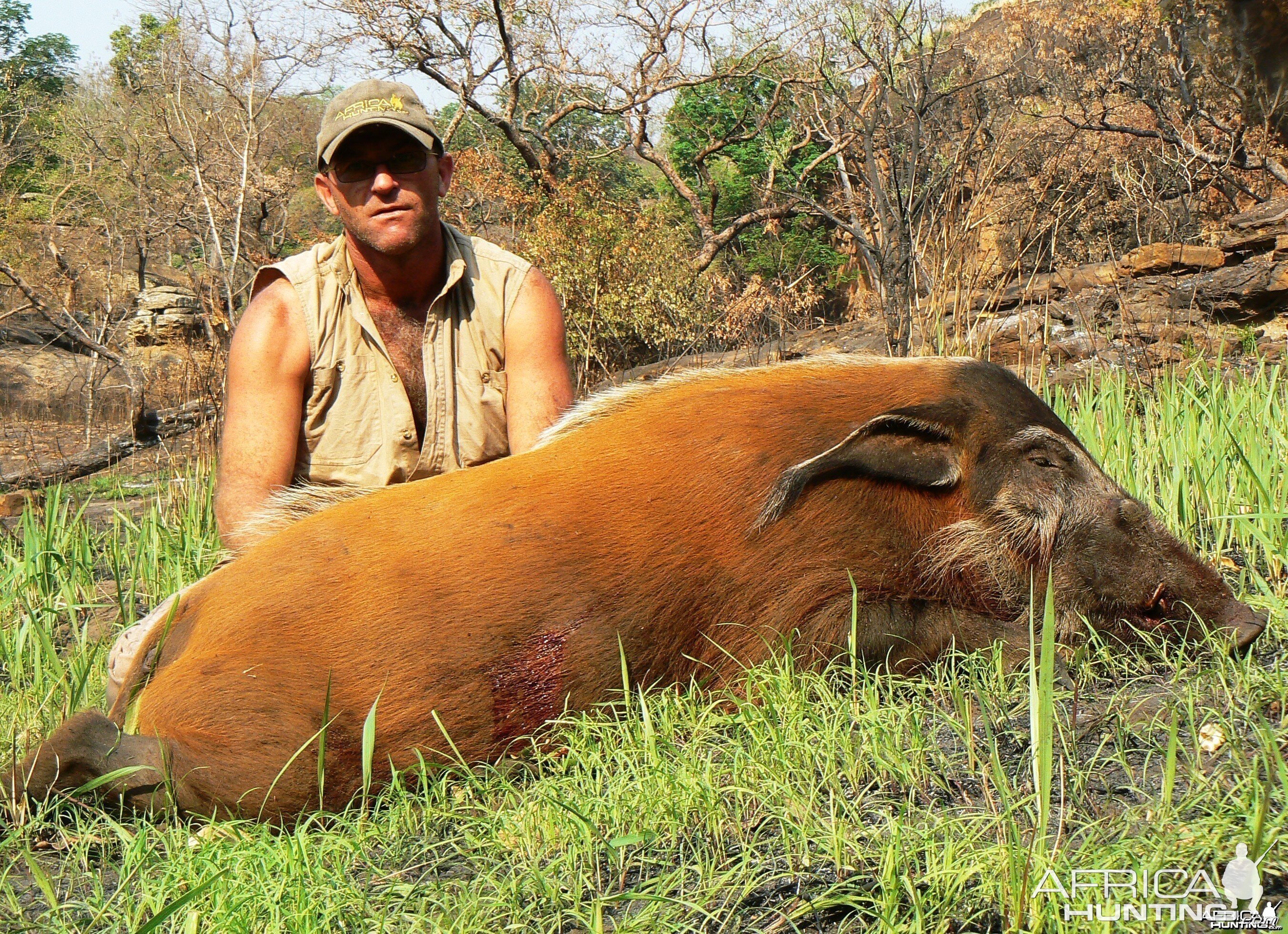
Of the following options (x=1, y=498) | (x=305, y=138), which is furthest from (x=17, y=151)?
(x=1, y=498)

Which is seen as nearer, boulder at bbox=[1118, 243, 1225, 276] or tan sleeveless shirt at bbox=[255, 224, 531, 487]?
tan sleeveless shirt at bbox=[255, 224, 531, 487]

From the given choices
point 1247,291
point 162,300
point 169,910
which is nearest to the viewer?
point 169,910

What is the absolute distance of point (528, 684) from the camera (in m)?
2.36

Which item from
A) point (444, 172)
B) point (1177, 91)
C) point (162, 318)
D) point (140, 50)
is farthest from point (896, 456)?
point (140, 50)

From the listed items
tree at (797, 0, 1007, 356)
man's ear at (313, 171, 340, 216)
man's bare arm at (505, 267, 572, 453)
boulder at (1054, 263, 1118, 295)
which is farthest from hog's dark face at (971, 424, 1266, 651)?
boulder at (1054, 263, 1118, 295)

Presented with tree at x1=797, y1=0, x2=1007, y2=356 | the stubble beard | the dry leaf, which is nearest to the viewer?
the dry leaf

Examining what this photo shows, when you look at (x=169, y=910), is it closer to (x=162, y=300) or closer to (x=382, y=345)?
(x=382, y=345)

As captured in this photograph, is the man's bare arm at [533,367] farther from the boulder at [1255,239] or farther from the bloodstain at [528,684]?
the boulder at [1255,239]

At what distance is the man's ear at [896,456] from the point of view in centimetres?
253

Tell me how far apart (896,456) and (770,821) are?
1.03 metres

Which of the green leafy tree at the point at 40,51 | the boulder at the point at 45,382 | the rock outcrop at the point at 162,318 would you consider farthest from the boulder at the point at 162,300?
the green leafy tree at the point at 40,51

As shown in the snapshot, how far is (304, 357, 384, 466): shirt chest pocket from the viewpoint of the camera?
3.58 metres

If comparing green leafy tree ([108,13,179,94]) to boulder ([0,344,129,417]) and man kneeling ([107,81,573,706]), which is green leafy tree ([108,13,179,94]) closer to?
boulder ([0,344,129,417])

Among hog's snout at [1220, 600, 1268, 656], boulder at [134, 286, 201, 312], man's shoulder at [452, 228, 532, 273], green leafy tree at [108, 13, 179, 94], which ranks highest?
green leafy tree at [108, 13, 179, 94]
